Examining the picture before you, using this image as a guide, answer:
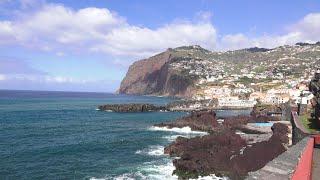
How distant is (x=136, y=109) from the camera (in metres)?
135

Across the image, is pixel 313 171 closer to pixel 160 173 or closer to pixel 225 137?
pixel 160 173

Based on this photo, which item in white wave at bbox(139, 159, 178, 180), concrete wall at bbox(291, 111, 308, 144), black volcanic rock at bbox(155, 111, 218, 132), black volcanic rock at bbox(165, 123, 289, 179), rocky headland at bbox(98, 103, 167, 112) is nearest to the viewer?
concrete wall at bbox(291, 111, 308, 144)

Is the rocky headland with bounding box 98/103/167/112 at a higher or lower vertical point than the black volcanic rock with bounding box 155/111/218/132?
higher

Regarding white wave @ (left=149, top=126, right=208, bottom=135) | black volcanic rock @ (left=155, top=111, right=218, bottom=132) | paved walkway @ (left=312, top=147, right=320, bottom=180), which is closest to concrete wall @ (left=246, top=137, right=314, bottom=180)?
paved walkway @ (left=312, top=147, right=320, bottom=180)

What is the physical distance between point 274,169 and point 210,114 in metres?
84.4

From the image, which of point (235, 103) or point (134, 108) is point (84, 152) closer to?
point (134, 108)

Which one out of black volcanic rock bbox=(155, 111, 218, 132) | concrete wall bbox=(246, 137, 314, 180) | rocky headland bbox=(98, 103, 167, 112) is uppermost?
concrete wall bbox=(246, 137, 314, 180)

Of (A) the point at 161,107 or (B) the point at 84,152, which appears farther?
(A) the point at 161,107

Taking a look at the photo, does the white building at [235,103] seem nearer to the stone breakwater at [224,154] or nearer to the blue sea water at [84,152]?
the blue sea water at [84,152]

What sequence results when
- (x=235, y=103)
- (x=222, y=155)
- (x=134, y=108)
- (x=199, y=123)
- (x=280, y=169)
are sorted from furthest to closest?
(x=235, y=103), (x=134, y=108), (x=199, y=123), (x=222, y=155), (x=280, y=169)

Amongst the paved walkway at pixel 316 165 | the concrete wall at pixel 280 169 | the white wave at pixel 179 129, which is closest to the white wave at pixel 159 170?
the paved walkway at pixel 316 165

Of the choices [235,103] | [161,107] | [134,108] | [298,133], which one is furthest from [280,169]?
[235,103]

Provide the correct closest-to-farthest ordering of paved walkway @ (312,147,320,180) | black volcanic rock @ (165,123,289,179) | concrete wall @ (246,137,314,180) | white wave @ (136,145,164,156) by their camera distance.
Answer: concrete wall @ (246,137,314,180) → paved walkway @ (312,147,320,180) → black volcanic rock @ (165,123,289,179) → white wave @ (136,145,164,156)

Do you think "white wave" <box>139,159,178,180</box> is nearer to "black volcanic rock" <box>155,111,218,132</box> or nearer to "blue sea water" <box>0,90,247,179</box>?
"blue sea water" <box>0,90,247,179</box>
